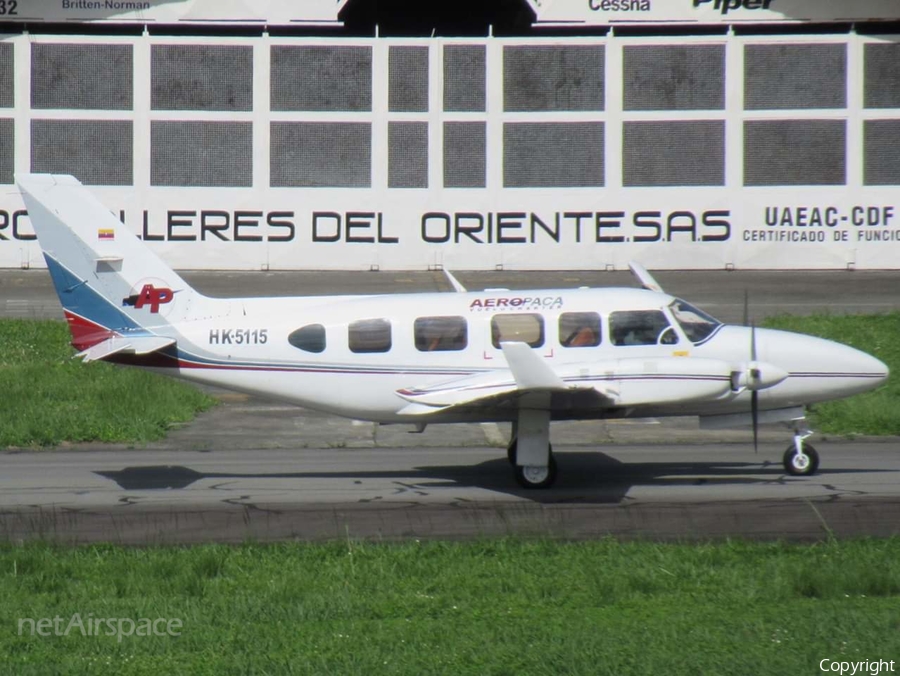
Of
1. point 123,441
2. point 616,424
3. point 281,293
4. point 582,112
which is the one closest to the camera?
point 123,441

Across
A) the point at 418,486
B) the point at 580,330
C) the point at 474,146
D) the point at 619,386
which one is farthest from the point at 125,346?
the point at 474,146

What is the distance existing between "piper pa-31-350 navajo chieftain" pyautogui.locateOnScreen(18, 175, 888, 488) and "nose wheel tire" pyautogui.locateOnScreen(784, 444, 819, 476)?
2 centimetres

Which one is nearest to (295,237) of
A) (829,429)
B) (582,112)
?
(582,112)

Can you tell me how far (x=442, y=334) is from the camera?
48.5ft

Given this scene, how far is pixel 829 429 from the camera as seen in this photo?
19.0 metres

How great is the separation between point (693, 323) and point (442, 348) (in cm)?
316

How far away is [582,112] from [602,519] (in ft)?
88.2

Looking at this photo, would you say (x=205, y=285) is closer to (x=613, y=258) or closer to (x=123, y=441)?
(x=613, y=258)

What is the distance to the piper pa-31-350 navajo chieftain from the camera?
14.2m

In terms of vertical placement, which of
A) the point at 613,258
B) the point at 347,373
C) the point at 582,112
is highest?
the point at 582,112

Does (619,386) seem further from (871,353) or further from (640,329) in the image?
(871,353)

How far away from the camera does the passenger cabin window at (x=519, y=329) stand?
48.1 ft

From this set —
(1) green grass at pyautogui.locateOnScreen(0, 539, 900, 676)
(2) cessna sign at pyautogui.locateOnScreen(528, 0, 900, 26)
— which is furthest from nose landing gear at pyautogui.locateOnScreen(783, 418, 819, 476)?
(2) cessna sign at pyautogui.locateOnScreen(528, 0, 900, 26)

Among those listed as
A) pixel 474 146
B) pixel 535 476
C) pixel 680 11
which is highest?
pixel 680 11
